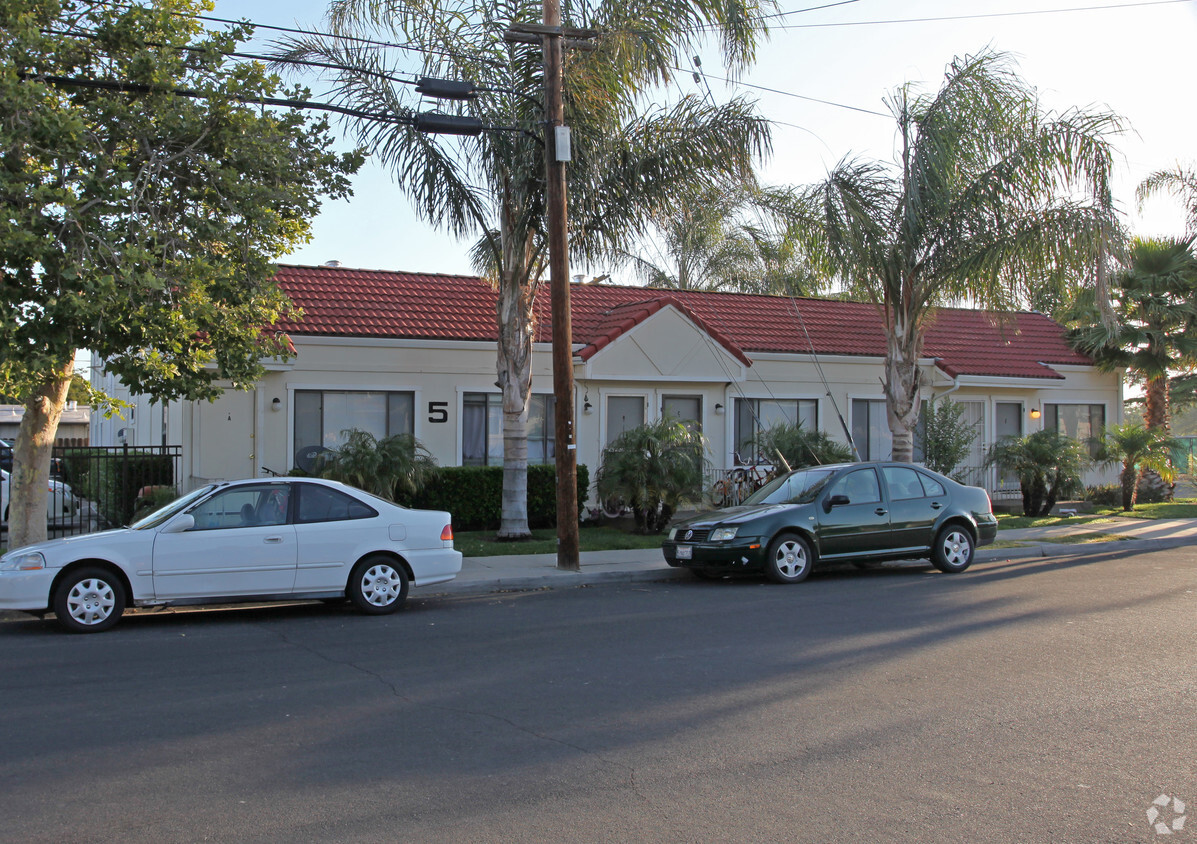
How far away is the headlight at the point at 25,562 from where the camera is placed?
9.48 m

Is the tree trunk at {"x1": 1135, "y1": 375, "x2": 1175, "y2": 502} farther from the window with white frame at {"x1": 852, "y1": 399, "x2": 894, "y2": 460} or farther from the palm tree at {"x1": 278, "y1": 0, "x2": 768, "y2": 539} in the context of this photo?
the palm tree at {"x1": 278, "y1": 0, "x2": 768, "y2": 539}

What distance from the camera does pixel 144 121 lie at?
11.2 meters

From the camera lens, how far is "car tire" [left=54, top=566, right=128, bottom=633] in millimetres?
9578

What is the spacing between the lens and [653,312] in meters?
20.2

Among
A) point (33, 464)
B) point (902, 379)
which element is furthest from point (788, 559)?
point (33, 464)

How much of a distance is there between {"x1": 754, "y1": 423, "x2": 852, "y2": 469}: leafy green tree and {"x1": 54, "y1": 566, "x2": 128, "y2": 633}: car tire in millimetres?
12638

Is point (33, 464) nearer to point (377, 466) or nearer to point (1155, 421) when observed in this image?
point (377, 466)

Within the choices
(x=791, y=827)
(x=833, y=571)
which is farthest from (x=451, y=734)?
(x=833, y=571)

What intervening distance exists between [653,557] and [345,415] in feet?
22.0

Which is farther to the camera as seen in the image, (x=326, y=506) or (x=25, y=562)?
(x=326, y=506)

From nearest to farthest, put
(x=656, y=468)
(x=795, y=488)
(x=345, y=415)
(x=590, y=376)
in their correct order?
1. (x=795, y=488)
2. (x=656, y=468)
3. (x=345, y=415)
4. (x=590, y=376)

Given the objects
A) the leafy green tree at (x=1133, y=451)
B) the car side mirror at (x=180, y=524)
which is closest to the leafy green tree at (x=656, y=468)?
the car side mirror at (x=180, y=524)


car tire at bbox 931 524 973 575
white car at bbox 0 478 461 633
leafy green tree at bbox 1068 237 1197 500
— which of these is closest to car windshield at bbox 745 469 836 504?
car tire at bbox 931 524 973 575

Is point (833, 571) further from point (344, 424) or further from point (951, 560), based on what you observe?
point (344, 424)
